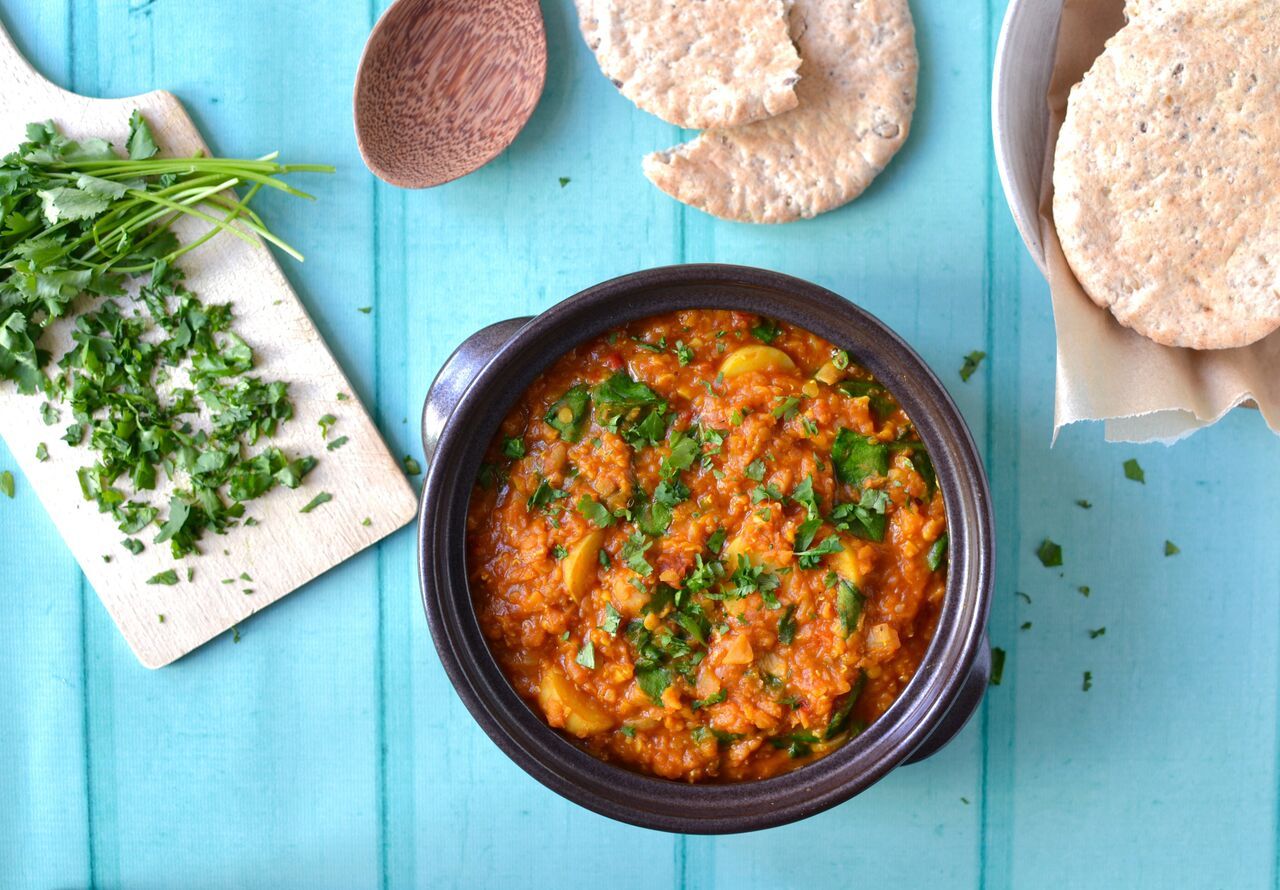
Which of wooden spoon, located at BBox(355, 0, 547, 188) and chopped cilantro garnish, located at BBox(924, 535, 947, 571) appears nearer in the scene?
chopped cilantro garnish, located at BBox(924, 535, 947, 571)

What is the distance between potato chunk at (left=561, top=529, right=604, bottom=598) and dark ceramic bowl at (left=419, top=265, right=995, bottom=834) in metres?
0.20

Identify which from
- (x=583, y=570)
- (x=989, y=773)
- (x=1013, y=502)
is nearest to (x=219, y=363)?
(x=583, y=570)

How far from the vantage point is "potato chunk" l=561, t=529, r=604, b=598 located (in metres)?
1.94

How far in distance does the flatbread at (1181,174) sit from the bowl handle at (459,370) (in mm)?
1091

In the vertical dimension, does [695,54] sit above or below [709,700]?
above

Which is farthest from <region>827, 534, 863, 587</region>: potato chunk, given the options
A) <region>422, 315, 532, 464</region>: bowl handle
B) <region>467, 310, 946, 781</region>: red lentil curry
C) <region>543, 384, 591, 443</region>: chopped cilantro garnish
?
<region>422, 315, 532, 464</region>: bowl handle

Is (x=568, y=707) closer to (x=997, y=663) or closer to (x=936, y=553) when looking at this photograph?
(x=936, y=553)

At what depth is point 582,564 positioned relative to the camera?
1.95 metres

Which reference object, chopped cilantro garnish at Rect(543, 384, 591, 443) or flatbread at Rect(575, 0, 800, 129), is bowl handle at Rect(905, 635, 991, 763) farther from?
flatbread at Rect(575, 0, 800, 129)

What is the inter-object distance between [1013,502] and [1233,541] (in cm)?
49

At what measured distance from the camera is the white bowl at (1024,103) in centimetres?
196

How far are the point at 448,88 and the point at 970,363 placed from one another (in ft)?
4.23

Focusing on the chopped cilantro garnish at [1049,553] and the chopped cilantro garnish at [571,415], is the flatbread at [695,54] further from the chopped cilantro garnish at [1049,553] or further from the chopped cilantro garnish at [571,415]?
the chopped cilantro garnish at [1049,553]

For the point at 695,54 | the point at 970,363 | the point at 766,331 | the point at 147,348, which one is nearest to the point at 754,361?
the point at 766,331
